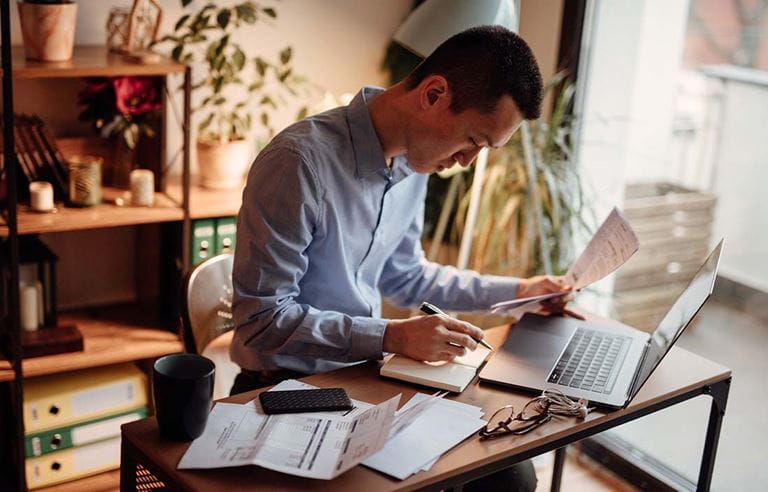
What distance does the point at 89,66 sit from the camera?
8.23 feet

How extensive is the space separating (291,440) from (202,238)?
1.41 metres

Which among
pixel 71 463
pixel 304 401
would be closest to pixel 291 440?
pixel 304 401

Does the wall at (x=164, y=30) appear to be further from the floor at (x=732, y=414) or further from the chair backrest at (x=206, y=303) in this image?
the floor at (x=732, y=414)

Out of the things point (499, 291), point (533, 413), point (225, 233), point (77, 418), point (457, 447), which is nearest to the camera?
point (457, 447)

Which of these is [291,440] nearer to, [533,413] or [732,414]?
[533,413]

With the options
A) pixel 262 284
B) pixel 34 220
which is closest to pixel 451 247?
pixel 34 220

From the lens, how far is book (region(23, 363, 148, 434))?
273 centimetres

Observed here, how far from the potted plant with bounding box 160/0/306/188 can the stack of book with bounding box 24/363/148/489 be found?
2.21ft

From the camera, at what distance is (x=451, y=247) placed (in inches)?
142

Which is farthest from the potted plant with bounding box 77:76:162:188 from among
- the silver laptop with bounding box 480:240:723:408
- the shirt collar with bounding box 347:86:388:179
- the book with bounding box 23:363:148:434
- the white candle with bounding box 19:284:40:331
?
the silver laptop with bounding box 480:240:723:408

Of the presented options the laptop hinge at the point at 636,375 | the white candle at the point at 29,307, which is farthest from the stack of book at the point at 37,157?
the laptop hinge at the point at 636,375

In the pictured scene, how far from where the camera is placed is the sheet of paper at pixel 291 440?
148 centimetres

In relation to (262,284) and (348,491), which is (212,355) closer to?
(262,284)

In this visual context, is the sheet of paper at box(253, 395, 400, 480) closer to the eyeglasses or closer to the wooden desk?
the wooden desk
